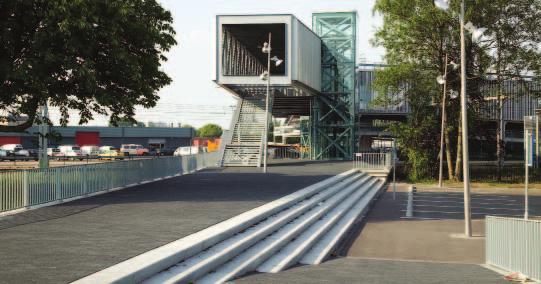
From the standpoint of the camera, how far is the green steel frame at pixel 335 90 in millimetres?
56875

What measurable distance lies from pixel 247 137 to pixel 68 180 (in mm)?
27045

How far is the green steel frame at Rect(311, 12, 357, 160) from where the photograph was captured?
5688cm

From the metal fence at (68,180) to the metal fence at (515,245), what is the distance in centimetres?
1166

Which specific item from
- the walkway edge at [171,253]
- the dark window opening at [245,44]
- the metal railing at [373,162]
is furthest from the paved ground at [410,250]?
the dark window opening at [245,44]

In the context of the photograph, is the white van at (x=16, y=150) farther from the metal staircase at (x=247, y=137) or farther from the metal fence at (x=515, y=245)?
the metal fence at (x=515, y=245)

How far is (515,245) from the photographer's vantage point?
11039 mm

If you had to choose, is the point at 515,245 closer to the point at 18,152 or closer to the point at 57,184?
the point at 57,184

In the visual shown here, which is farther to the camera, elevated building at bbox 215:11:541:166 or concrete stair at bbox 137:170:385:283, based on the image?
elevated building at bbox 215:11:541:166

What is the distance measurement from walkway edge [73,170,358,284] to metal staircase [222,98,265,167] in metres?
25.8

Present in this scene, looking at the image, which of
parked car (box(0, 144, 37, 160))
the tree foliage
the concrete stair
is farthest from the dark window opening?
parked car (box(0, 144, 37, 160))

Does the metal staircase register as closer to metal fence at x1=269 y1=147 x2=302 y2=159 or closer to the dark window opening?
the dark window opening

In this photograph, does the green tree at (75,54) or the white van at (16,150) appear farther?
the white van at (16,150)

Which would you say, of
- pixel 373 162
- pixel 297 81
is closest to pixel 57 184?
pixel 373 162

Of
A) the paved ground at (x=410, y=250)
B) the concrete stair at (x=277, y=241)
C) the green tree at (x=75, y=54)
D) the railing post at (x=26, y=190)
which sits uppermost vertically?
the green tree at (x=75, y=54)
